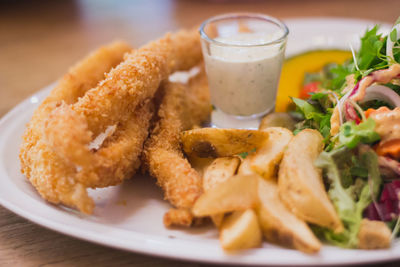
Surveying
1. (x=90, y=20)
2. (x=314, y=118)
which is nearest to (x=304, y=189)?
(x=314, y=118)

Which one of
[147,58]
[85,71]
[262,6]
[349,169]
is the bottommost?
[262,6]

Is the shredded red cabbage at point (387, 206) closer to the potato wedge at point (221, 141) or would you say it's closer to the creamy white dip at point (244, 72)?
the potato wedge at point (221, 141)

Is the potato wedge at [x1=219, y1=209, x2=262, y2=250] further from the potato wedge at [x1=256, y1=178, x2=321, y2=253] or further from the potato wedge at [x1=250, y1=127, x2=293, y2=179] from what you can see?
the potato wedge at [x1=250, y1=127, x2=293, y2=179]

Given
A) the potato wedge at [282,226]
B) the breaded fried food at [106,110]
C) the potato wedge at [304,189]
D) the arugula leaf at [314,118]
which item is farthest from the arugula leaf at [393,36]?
the breaded fried food at [106,110]

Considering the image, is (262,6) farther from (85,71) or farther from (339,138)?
(339,138)

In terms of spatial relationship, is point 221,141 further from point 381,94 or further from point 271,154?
point 381,94

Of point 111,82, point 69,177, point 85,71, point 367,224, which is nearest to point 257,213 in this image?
point 367,224
